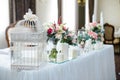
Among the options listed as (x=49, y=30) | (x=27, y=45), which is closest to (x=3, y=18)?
(x=49, y=30)

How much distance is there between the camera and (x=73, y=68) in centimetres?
302

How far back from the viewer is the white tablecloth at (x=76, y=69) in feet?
8.41

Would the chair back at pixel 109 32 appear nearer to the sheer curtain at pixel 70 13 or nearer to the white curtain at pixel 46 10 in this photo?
the sheer curtain at pixel 70 13

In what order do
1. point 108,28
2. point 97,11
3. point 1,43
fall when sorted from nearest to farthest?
point 1,43
point 108,28
point 97,11

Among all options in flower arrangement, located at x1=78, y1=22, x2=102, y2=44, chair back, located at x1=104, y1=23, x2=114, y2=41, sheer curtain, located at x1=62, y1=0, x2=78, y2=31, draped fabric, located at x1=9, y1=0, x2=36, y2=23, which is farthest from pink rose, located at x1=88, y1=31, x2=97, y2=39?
chair back, located at x1=104, y1=23, x2=114, y2=41

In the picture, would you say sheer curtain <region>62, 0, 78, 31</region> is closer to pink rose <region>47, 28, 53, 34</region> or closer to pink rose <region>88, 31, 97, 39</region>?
pink rose <region>88, 31, 97, 39</region>

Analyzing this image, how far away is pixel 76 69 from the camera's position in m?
3.09

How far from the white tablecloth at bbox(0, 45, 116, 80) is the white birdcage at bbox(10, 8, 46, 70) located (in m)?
0.09

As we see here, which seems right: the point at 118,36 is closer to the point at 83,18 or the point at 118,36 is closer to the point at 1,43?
the point at 83,18

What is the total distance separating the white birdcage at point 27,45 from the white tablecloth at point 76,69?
0.30 feet

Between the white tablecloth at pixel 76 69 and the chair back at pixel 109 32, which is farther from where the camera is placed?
the chair back at pixel 109 32

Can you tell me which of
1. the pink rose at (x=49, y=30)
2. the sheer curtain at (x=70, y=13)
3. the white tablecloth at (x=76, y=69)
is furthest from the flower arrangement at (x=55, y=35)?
the sheer curtain at (x=70, y=13)

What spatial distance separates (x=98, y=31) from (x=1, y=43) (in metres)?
2.14

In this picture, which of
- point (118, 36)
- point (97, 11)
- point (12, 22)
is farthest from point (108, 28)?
point (12, 22)
